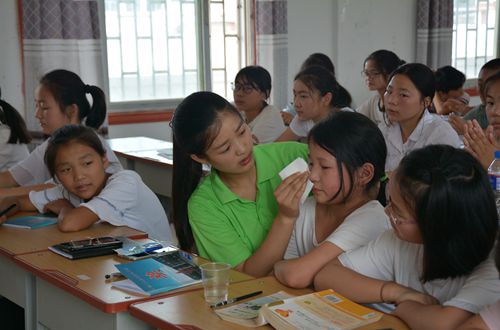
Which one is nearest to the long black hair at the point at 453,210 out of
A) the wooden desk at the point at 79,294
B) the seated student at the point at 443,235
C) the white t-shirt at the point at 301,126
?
the seated student at the point at 443,235

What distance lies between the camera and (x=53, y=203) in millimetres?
2965

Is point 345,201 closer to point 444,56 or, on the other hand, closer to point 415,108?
point 415,108

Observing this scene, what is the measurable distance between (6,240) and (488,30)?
711 cm

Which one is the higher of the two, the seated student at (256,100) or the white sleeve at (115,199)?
the seated student at (256,100)

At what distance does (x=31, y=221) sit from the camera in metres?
2.82

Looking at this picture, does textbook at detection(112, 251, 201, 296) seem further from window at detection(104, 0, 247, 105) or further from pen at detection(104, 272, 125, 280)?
window at detection(104, 0, 247, 105)

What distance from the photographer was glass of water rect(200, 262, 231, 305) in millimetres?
1784

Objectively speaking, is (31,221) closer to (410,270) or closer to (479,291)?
(410,270)

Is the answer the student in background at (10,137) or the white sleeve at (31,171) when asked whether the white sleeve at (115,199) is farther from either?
the student in background at (10,137)

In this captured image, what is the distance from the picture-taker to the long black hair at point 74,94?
3.50 metres

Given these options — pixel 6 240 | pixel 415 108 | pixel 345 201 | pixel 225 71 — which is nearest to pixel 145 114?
pixel 225 71

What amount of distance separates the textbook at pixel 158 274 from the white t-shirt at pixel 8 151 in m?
2.07

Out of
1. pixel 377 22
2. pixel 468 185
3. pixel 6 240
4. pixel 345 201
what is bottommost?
pixel 6 240

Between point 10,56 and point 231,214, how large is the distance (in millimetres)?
3728
